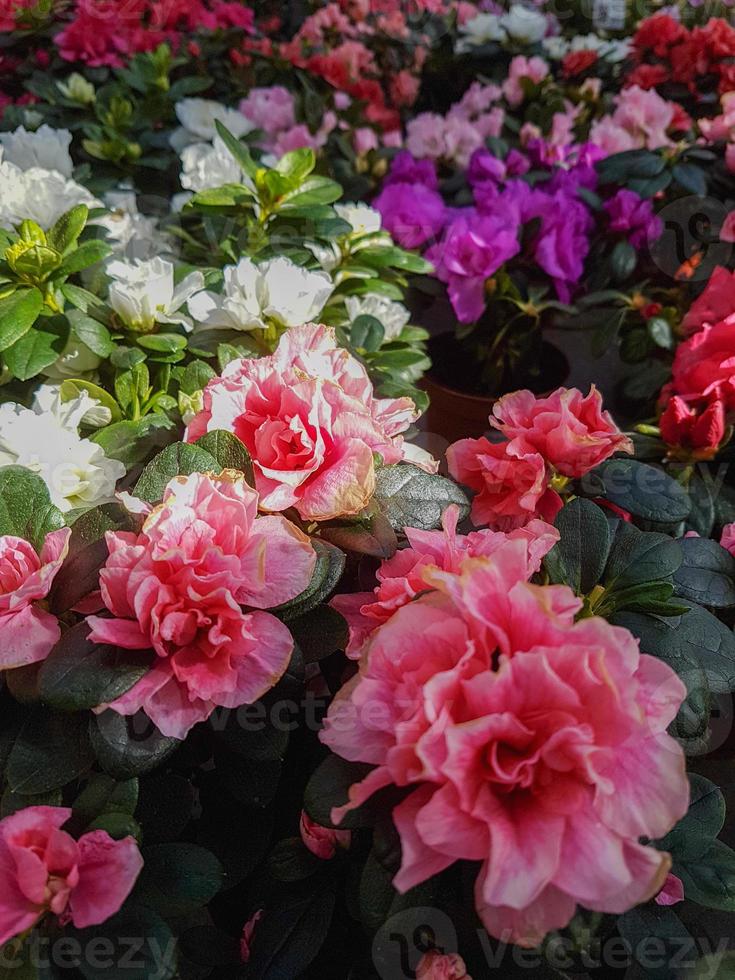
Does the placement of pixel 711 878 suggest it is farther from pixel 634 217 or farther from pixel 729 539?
pixel 634 217

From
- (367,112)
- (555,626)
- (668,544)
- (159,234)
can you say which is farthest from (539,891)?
(367,112)

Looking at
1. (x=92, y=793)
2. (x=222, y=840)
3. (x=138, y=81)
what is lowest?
(x=222, y=840)

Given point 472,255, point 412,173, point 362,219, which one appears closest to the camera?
point 362,219

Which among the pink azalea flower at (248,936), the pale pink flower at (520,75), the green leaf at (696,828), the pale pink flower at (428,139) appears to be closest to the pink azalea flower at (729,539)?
the green leaf at (696,828)

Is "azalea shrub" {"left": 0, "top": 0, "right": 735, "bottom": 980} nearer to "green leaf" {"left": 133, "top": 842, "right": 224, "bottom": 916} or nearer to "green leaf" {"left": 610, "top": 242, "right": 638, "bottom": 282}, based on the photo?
"green leaf" {"left": 133, "top": 842, "right": 224, "bottom": 916}

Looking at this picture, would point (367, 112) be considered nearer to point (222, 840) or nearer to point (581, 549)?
point (581, 549)

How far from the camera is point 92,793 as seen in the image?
0.60m

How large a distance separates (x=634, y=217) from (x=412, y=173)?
457mm

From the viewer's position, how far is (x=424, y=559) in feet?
1.97

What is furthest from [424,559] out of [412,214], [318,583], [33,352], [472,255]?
[412,214]

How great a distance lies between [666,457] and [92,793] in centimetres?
78

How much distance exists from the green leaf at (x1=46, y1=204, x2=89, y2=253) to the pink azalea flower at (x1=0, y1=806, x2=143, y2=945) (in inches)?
25.9

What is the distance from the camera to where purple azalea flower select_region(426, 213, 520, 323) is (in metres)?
1.34

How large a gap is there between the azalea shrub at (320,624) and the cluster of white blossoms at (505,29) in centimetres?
118
